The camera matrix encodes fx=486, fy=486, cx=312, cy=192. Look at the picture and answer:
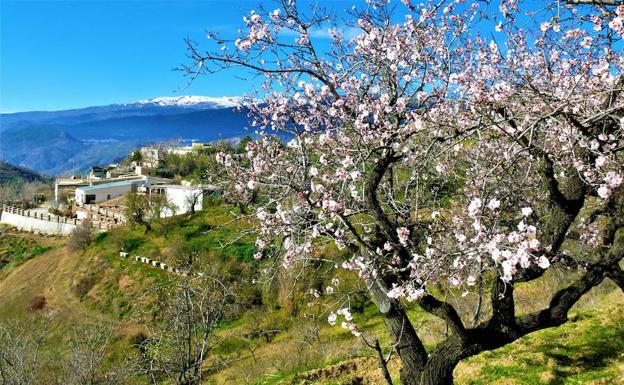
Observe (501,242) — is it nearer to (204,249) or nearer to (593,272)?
(593,272)

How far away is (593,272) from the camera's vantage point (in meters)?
5.20

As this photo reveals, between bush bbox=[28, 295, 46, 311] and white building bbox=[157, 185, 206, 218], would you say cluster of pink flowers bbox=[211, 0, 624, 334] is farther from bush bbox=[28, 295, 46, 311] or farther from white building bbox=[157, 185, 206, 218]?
white building bbox=[157, 185, 206, 218]

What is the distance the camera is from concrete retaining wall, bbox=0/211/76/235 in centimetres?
5559

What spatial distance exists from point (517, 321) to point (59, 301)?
34.5 meters

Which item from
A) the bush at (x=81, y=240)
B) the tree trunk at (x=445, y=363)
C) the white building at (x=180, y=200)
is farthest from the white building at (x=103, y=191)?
the tree trunk at (x=445, y=363)

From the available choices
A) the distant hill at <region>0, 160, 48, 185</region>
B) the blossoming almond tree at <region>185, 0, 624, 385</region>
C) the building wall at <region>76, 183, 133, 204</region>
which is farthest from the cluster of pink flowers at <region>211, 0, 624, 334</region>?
the distant hill at <region>0, 160, 48, 185</region>

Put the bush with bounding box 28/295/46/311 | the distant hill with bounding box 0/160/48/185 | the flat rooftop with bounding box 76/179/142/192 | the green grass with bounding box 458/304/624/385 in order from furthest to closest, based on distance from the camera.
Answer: the distant hill with bounding box 0/160/48/185, the flat rooftop with bounding box 76/179/142/192, the bush with bounding box 28/295/46/311, the green grass with bounding box 458/304/624/385

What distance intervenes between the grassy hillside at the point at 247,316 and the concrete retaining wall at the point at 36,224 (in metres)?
2.03

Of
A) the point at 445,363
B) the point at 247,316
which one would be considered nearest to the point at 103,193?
the point at 247,316

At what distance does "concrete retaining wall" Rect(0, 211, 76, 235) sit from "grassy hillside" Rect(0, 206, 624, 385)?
2029 millimetres

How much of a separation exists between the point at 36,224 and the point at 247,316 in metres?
46.9

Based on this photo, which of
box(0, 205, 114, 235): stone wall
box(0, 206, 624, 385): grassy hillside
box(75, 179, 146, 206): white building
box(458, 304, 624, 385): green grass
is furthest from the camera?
box(75, 179, 146, 206): white building

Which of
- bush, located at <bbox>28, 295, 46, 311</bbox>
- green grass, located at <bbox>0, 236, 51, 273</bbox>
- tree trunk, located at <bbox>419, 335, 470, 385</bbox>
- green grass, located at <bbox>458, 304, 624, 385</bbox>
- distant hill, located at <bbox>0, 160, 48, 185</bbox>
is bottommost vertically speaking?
bush, located at <bbox>28, 295, 46, 311</bbox>

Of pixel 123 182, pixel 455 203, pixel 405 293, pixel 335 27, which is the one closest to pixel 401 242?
pixel 405 293
